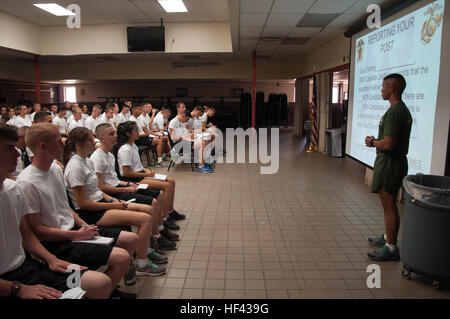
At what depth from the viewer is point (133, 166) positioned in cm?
379

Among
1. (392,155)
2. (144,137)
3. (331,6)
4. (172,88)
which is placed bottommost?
(144,137)

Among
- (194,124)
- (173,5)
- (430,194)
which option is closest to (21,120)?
(194,124)

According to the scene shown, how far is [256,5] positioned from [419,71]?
2.91 m

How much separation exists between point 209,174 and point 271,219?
2.77m

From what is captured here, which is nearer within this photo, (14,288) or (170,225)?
(14,288)

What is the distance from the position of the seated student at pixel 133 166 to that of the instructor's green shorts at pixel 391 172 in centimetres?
224

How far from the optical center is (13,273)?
1642mm

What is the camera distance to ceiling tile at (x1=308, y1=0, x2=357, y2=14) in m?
5.27

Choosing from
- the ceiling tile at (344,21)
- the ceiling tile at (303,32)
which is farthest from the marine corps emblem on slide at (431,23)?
the ceiling tile at (303,32)

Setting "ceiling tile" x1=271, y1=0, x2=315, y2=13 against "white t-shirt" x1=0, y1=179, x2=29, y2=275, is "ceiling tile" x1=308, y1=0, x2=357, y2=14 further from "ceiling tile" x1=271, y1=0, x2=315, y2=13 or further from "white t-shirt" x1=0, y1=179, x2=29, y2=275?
"white t-shirt" x1=0, y1=179, x2=29, y2=275

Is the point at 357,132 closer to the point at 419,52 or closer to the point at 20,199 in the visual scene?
the point at 419,52

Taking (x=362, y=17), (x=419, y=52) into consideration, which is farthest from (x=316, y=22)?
(x=419, y=52)

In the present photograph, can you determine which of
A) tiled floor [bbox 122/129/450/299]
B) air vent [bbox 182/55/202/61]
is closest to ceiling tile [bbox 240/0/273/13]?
tiled floor [bbox 122/129/450/299]

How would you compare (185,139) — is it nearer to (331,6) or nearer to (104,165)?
(331,6)
